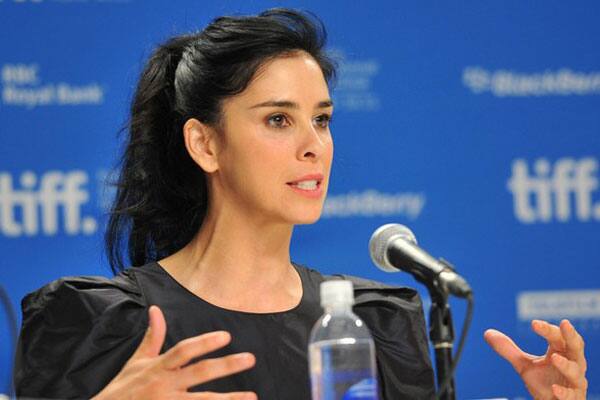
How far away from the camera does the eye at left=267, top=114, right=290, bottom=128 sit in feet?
8.89

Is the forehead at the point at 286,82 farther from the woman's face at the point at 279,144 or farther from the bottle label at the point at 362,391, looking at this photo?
the bottle label at the point at 362,391

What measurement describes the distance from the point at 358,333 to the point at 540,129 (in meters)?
2.15

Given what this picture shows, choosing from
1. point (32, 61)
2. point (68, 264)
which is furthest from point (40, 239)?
point (32, 61)

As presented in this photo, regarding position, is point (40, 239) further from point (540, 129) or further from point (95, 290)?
point (540, 129)

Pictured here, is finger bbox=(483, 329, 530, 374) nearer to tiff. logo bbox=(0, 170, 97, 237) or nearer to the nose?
the nose

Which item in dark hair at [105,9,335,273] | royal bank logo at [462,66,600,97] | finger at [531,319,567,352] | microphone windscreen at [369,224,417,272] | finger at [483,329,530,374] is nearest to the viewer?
microphone windscreen at [369,224,417,272]

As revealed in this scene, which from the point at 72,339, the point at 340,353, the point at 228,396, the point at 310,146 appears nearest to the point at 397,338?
the point at 310,146

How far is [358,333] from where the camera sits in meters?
2.03

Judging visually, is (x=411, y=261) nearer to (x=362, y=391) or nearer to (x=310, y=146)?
(x=362, y=391)

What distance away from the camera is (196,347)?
189 cm

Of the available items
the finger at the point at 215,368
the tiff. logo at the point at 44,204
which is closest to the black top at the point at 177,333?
the finger at the point at 215,368

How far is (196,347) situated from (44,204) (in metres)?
1.93

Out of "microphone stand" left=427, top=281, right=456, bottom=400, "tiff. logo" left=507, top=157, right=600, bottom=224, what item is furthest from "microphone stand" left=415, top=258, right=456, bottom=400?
"tiff. logo" left=507, top=157, right=600, bottom=224

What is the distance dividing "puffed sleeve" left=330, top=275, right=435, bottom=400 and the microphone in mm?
770
